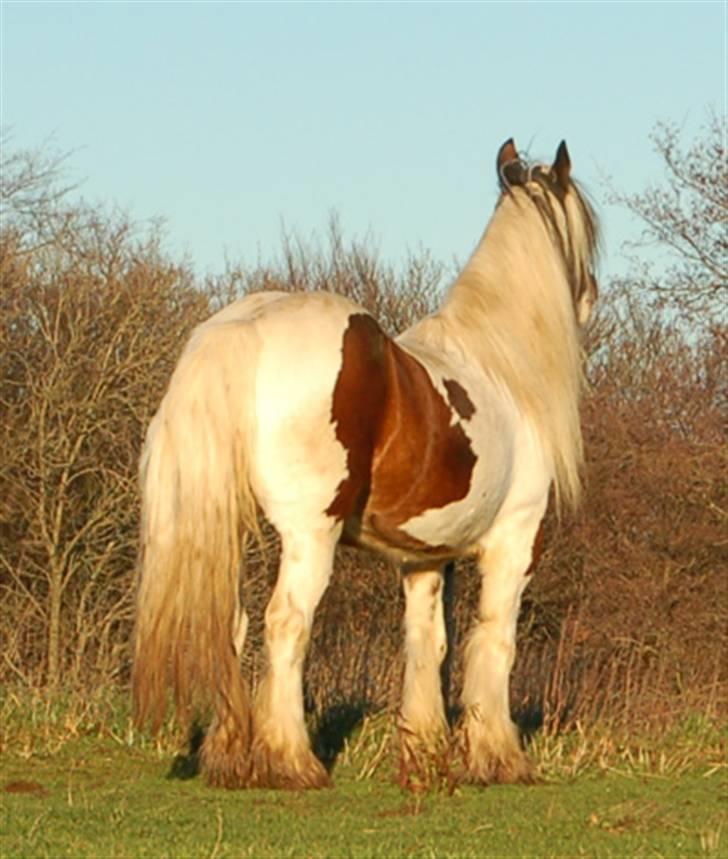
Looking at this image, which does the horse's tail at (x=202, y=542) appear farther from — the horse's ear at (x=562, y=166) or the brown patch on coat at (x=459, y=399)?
the horse's ear at (x=562, y=166)

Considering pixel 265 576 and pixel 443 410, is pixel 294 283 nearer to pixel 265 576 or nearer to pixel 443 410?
pixel 265 576

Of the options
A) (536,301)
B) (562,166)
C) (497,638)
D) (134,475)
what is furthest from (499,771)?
(134,475)

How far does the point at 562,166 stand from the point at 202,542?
320 centimetres

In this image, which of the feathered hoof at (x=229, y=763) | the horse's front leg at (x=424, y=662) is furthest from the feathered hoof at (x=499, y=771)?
the feathered hoof at (x=229, y=763)

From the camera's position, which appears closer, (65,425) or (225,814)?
(225,814)

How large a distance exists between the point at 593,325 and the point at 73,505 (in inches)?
343

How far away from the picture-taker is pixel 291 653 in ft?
23.7

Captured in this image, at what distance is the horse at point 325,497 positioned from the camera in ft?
22.9

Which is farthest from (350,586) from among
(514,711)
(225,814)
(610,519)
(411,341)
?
(225,814)

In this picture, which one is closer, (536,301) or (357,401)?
(357,401)

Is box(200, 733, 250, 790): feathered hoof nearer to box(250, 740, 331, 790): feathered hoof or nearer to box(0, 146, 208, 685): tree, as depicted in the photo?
box(250, 740, 331, 790): feathered hoof

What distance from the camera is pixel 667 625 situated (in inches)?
755

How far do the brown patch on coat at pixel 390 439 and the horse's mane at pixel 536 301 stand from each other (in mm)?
A: 724

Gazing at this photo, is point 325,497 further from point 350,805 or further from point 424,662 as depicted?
point 424,662
